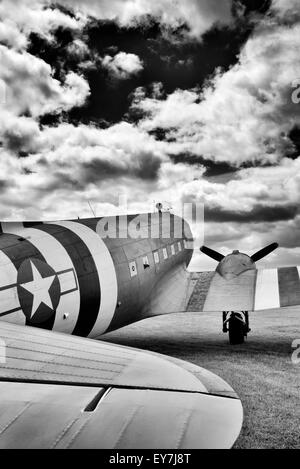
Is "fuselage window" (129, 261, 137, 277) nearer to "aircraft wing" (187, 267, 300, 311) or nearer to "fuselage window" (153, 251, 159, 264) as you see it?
"fuselage window" (153, 251, 159, 264)

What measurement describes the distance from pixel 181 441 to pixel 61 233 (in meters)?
6.69

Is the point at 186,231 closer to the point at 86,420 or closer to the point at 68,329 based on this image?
the point at 68,329

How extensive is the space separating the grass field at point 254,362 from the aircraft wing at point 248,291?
42.9 inches

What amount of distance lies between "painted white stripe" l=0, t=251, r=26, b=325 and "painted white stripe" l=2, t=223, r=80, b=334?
0.76 meters

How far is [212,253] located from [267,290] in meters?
4.61

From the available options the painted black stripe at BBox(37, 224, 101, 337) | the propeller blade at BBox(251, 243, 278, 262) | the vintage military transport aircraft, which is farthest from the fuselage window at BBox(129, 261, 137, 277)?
the propeller blade at BBox(251, 243, 278, 262)

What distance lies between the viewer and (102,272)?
8.12m

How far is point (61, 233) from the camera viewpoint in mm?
7926

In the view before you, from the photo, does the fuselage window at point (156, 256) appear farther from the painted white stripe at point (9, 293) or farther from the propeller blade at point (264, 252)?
the painted white stripe at point (9, 293)

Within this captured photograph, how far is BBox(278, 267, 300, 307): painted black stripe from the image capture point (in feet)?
32.3

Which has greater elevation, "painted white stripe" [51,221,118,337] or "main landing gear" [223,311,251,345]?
"painted white stripe" [51,221,118,337]

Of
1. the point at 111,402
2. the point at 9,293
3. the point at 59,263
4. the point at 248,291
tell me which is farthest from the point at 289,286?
the point at 111,402

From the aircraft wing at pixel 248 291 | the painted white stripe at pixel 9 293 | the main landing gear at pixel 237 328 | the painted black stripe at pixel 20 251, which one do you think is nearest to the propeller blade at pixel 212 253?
the aircraft wing at pixel 248 291

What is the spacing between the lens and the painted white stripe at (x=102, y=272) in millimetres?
8055
